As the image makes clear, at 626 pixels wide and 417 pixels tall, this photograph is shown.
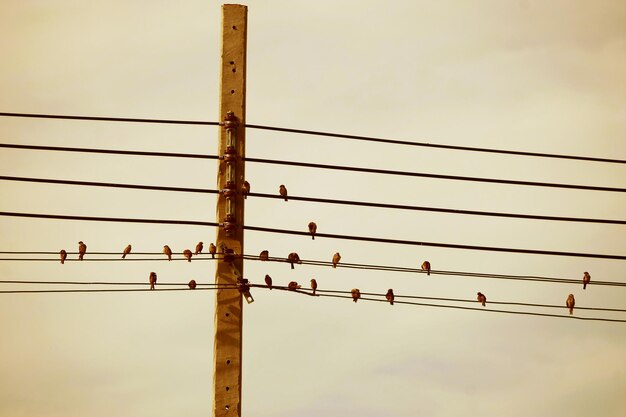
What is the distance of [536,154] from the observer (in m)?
14.4

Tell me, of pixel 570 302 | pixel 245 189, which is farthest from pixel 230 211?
pixel 570 302

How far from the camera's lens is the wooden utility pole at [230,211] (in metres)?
12.1

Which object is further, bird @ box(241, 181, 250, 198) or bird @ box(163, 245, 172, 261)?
bird @ box(163, 245, 172, 261)

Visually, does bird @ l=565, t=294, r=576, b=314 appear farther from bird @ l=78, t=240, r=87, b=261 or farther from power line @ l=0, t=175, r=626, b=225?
bird @ l=78, t=240, r=87, b=261

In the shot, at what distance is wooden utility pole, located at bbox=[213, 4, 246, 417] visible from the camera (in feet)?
39.5

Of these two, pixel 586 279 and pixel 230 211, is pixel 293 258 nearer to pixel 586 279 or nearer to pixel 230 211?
pixel 230 211

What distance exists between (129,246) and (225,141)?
2.16m

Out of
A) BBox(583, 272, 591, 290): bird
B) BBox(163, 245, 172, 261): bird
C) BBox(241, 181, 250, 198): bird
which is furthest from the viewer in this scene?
BBox(583, 272, 591, 290): bird

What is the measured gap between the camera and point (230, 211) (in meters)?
12.6

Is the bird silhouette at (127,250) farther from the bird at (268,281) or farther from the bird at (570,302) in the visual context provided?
the bird at (570,302)

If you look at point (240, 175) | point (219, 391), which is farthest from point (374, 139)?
point (219, 391)

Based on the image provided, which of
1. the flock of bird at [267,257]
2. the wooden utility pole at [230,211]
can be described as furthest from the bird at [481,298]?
the wooden utility pole at [230,211]

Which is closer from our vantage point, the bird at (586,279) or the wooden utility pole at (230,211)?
the wooden utility pole at (230,211)

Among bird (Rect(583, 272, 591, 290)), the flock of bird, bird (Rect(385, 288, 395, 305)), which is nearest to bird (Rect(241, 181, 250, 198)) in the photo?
the flock of bird
